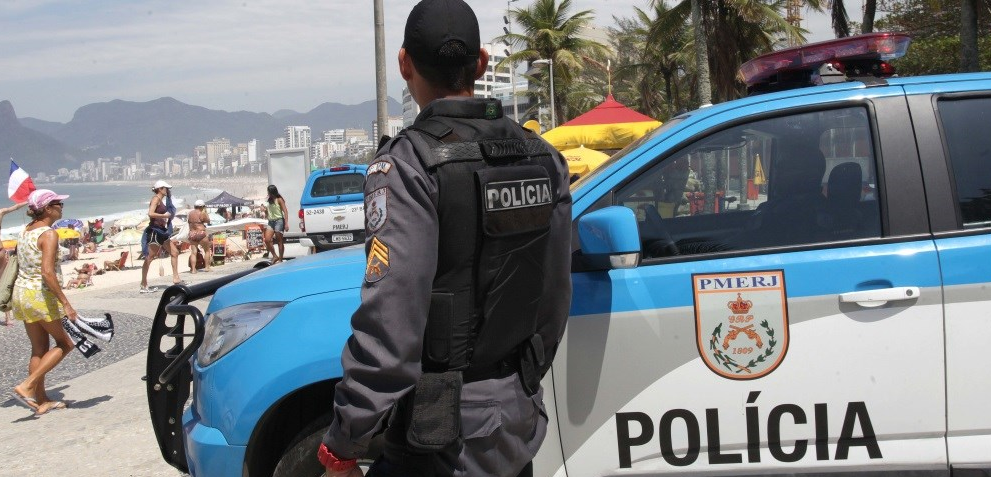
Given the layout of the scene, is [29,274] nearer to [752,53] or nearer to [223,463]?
[223,463]

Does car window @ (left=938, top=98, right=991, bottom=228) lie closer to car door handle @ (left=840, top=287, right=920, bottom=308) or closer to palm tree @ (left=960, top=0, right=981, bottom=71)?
car door handle @ (left=840, top=287, right=920, bottom=308)

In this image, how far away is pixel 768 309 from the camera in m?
2.68

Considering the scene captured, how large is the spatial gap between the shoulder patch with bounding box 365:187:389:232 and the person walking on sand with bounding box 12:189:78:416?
5.29 metres

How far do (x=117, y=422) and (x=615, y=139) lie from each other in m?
11.5

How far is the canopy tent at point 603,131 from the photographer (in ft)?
52.0

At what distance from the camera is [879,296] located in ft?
8.61

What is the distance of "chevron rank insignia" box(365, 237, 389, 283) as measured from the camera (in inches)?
69.8

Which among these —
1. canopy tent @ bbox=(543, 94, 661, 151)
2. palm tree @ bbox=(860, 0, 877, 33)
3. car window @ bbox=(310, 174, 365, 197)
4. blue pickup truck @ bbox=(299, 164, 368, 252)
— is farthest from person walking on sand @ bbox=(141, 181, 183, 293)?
palm tree @ bbox=(860, 0, 877, 33)

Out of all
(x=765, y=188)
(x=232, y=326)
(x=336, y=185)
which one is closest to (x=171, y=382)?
(x=232, y=326)

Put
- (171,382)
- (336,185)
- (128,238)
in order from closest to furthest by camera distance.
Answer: (171,382) → (336,185) → (128,238)

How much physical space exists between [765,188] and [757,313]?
1.62 ft

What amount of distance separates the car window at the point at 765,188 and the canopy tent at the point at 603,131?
41.0 feet

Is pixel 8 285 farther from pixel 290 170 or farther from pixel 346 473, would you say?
pixel 290 170

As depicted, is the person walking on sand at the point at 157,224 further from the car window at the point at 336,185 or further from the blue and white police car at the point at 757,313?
the blue and white police car at the point at 757,313
